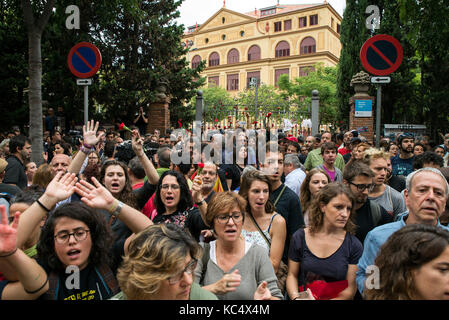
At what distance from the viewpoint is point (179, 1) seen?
1773 centimetres

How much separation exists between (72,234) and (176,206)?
149 cm

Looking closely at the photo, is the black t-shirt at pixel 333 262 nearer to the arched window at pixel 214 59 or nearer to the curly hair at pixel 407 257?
the curly hair at pixel 407 257

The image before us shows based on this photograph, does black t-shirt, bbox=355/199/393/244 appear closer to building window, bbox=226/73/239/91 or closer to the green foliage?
the green foliage


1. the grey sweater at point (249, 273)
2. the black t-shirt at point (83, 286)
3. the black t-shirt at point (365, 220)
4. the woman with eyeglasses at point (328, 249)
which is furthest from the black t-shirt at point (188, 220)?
the black t-shirt at point (365, 220)

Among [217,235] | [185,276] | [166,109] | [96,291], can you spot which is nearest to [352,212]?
[217,235]

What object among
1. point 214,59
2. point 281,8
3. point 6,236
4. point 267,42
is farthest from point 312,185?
point 281,8

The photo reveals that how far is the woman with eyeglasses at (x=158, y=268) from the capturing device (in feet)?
6.48

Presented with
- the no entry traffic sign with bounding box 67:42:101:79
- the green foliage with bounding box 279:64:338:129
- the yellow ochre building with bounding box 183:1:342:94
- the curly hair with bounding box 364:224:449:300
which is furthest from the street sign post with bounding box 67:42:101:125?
the yellow ochre building with bounding box 183:1:342:94

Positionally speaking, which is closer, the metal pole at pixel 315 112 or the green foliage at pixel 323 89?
the metal pole at pixel 315 112

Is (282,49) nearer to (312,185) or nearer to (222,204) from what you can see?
(312,185)

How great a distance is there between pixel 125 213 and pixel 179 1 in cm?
1718

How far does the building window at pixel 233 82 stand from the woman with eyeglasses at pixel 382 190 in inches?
2138

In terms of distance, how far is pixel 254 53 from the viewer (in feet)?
186

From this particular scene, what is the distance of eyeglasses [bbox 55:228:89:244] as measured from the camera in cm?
238
